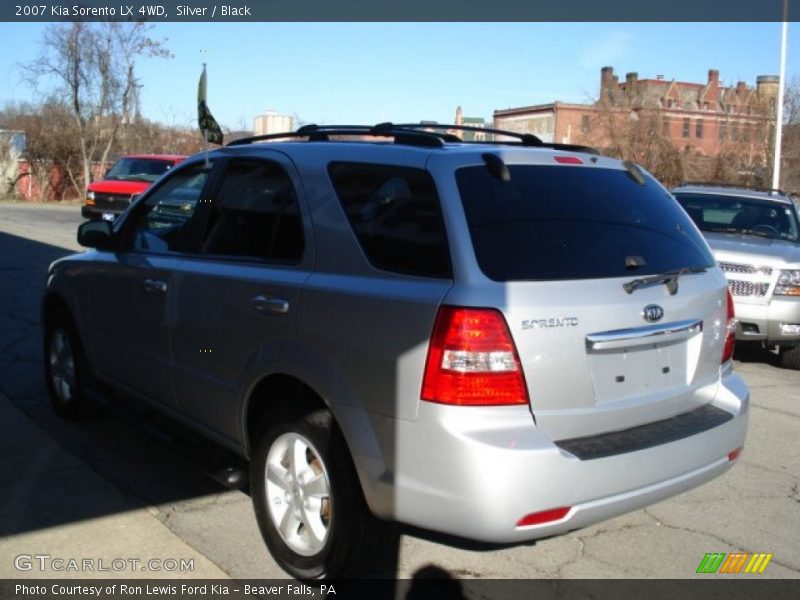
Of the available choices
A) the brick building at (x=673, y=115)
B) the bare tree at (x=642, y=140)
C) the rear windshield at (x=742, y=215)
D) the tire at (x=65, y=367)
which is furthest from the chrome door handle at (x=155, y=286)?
the brick building at (x=673, y=115)

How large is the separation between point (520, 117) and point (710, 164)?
4711 cm

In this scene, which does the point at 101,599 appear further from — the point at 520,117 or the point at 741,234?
the point at 520,117

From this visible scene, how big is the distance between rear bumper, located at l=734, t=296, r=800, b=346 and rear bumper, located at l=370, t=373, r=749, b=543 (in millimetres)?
5361

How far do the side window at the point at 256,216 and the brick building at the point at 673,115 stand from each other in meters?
31.7

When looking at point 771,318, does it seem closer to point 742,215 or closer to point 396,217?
point 742,215

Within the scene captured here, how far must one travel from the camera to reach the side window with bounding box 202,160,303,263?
3.74 meters

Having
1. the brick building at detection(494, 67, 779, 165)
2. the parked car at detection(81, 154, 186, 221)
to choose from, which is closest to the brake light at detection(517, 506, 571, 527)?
the parked car at detection(81, 154, 186, 221)

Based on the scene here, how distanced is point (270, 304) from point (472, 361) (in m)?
1.09

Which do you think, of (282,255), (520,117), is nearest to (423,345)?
(282,255)

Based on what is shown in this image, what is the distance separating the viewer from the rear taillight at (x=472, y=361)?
2920mm

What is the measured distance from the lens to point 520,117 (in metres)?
80.3

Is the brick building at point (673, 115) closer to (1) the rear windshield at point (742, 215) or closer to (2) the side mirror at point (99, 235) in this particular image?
(1) the rear windshield at point (742, 215)

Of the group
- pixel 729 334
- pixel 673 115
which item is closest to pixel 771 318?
pixel 729 334

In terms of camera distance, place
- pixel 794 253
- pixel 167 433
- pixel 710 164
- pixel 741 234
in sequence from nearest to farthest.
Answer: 1. pixel 167 433
2. pixel 794 253
3. pixel 741 234
4. pixel 710 164
